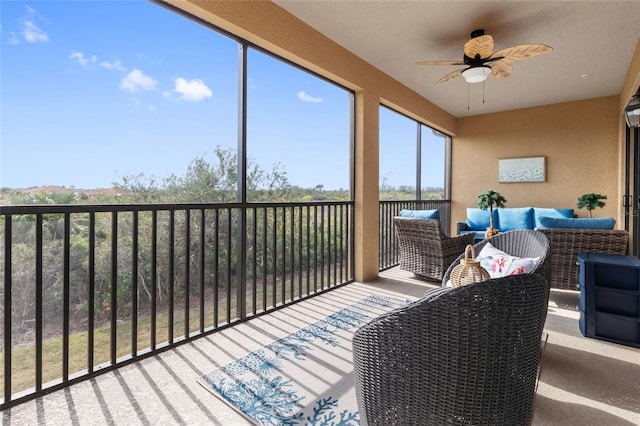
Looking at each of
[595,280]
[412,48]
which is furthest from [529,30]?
[595,280]

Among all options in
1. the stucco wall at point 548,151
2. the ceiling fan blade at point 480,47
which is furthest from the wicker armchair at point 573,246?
the stucco wall at point 548,151

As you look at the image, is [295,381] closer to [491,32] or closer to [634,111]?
[491,32]

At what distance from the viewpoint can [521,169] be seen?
6188mm

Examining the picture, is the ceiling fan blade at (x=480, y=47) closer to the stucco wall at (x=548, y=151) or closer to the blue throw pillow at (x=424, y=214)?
the blue throw pillow at (x=424, y=214)

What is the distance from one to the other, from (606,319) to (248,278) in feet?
9.05

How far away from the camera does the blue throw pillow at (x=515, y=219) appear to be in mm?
5391

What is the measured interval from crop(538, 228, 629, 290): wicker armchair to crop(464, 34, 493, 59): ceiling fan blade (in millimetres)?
1786

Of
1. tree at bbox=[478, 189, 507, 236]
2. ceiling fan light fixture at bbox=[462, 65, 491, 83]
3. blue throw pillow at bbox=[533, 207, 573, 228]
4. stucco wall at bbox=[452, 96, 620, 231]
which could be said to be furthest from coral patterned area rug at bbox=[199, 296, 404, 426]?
stucco wall at bbox=[452, 96, 620, 231]

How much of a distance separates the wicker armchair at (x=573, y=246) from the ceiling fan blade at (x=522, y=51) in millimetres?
1602

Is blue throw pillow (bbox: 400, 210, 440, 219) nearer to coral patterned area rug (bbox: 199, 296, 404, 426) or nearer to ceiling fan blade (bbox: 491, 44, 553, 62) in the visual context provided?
ceiling fan blade (bbox: 491, 44, 553, 62)

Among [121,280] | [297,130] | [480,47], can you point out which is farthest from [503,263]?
[297,130]

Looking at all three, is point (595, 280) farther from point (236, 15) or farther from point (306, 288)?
point (236, 15)

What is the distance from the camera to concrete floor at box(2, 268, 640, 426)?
1.54m

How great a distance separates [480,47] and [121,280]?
352cm
